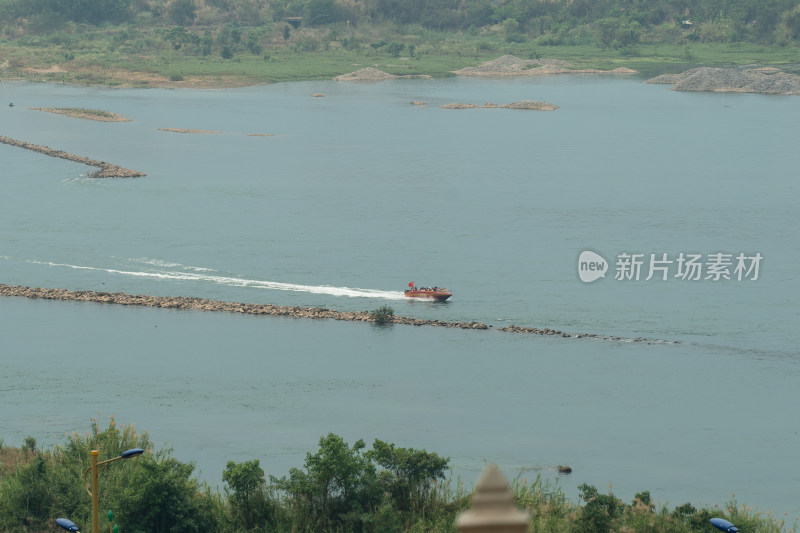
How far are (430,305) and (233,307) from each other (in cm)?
1479

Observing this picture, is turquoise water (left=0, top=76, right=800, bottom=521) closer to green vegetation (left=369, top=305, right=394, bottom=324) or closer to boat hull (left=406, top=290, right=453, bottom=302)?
boat hull (left=406, top=290, right=453, bottom=302)

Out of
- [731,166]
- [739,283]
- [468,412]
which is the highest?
[731,166]

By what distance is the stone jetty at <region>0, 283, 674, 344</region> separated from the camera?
266ft

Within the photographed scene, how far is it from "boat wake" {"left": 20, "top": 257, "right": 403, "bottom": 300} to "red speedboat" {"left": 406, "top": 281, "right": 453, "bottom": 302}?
41.9 inches

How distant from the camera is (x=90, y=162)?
140 metres

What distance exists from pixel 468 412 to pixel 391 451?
19.7 meters

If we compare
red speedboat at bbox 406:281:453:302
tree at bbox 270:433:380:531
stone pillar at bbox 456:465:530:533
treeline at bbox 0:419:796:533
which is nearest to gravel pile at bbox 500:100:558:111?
red speedboat at bbox 406:281:453:302

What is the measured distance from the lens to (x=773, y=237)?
4055 inches

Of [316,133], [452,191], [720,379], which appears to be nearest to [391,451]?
[720,379]

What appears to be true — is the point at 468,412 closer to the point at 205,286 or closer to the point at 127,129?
the point at 205,286

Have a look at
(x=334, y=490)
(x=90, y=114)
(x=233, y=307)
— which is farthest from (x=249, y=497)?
(x=90, y=114)

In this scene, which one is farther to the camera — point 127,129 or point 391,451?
point 127,129
